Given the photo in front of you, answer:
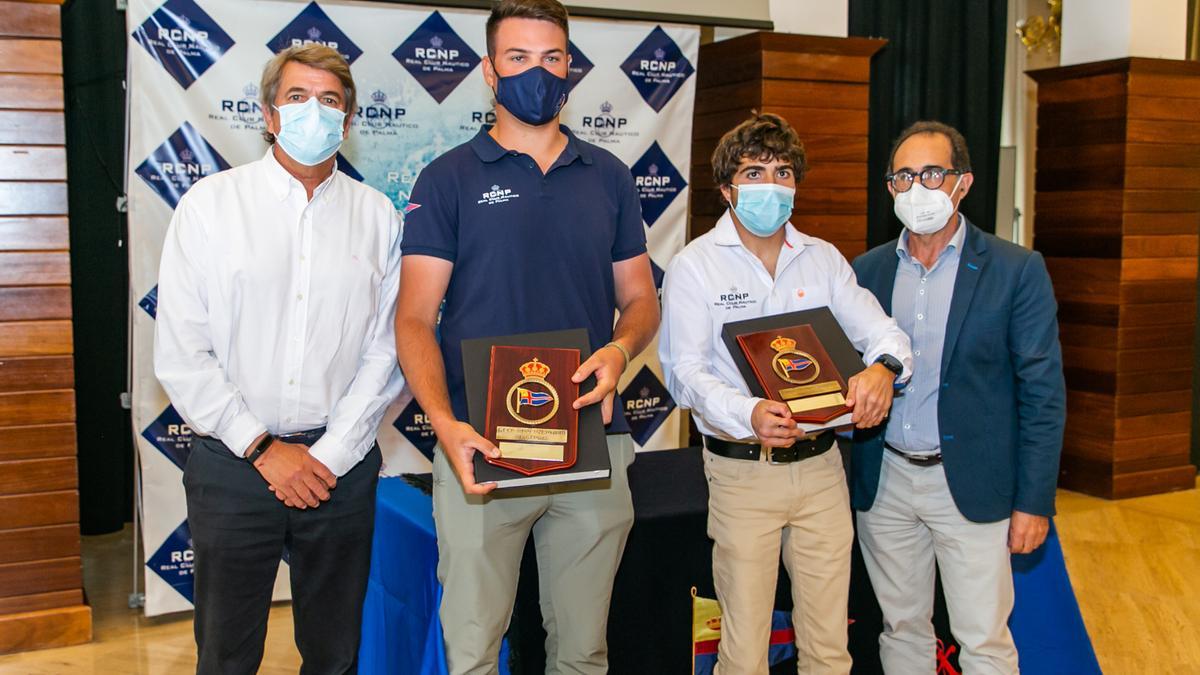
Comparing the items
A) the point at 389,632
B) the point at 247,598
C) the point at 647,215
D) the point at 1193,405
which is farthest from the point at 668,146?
the point at 1193,405

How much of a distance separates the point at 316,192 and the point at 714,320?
0.91 m

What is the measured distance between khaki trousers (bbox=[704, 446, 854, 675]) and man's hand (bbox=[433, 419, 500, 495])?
662 mm

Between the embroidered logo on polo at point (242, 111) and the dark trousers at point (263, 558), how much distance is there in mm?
1796

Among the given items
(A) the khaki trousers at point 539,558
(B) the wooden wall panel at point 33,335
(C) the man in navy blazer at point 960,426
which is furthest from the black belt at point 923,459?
(B) the wooden wall panel at point 33,335

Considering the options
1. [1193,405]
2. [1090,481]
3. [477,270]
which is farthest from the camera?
[1193,405]

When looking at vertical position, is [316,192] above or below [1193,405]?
above

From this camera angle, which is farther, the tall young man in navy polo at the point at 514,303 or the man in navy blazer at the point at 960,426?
the man in navy blazer at the point at 960,426

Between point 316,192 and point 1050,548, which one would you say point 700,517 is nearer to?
point 1050,548

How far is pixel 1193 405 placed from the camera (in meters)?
6.07

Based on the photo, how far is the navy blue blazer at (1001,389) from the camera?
245cm

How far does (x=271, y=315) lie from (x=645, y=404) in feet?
8.29

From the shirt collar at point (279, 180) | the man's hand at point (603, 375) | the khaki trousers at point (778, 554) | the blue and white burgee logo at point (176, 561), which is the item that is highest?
the shirt collar at point (279, 180)

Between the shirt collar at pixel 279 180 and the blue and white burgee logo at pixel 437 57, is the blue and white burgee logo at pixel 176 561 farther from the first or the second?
the shirt collar at pixel 279 180

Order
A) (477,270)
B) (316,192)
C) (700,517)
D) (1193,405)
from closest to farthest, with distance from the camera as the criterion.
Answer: (477,270) → (316,192) → (700,517) → (1193,405)
